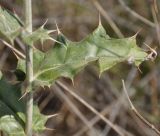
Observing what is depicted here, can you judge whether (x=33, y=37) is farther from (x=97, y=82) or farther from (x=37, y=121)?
(x=97, y=82)

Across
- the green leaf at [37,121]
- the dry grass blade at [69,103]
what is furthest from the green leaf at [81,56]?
the dry grass blade at [69,103]

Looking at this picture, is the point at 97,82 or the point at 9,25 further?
the point at 97,82

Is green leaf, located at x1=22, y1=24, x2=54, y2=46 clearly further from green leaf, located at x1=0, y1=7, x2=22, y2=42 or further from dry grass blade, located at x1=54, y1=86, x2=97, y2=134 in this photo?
dry grass blade, located at x1=54, y1=86, x2=97, y2=134

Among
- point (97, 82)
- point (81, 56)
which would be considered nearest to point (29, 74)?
point (81, 56)

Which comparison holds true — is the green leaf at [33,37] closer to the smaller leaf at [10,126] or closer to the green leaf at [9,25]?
Answer: the green leaf at [9,25]

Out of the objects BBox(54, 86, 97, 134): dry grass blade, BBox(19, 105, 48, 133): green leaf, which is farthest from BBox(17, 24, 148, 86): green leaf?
BBox(54, 86, 97, 134): dry grass blade
